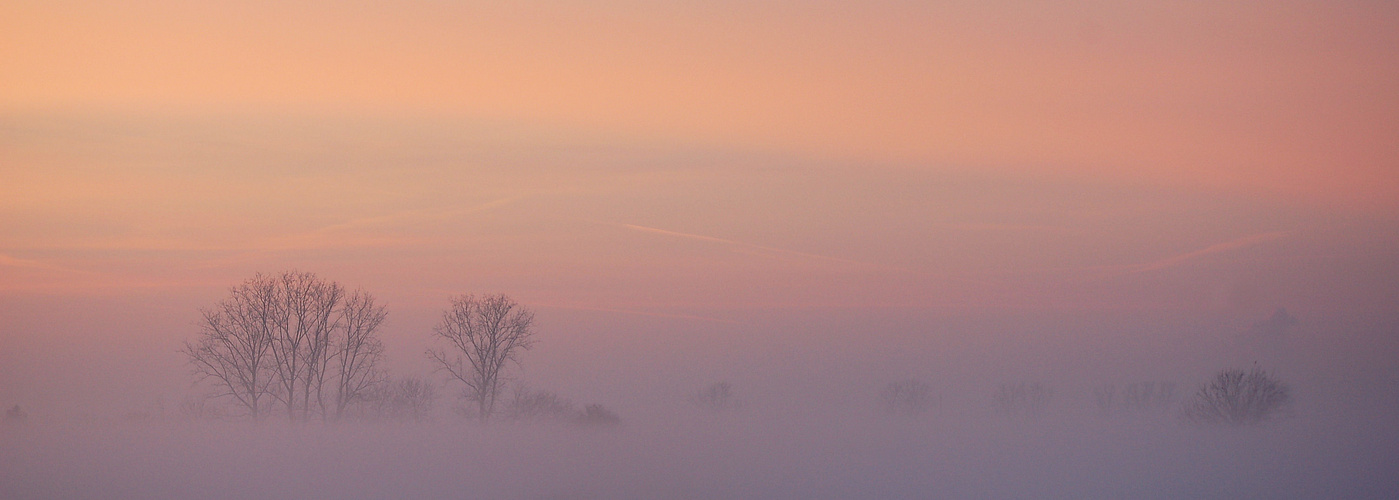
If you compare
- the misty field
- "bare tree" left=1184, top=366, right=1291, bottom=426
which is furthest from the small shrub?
"bare tree" left=1184, top=366, right=1291, bottom=426

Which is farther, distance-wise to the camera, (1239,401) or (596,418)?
(1239,401)

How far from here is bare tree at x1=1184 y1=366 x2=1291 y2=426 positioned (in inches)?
3243

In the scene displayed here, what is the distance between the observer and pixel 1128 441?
67.0m

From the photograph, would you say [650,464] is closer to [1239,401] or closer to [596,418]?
[596,418]

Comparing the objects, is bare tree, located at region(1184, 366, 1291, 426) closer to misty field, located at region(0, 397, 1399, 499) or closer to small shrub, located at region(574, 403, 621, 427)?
misty field, located at region(0, 397, 1399, 499)

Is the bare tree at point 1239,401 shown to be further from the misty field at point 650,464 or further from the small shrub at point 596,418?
the small shrub at point 596,418

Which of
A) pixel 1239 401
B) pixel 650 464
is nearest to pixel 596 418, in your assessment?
pixel 650 464

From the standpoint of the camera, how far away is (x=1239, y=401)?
83.9 meters

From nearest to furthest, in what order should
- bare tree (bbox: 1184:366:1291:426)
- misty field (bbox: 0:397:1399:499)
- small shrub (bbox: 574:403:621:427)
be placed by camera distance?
misty field (bbox: 0:397:1399:499) < small shrub (bbox: 574:403:621:427) < bare tree (bbox: 1184:366:1291:426)

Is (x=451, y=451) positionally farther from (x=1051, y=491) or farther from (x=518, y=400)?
(x=1051, y=491)

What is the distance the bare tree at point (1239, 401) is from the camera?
8238 centimetres

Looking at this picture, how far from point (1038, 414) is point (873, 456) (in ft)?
176

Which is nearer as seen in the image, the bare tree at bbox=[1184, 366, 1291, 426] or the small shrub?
the small shrub

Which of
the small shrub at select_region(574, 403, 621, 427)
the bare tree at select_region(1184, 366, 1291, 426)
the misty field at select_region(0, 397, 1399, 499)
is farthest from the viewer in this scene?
the bare tree at select_region(1184, 366, 1291, 426)
